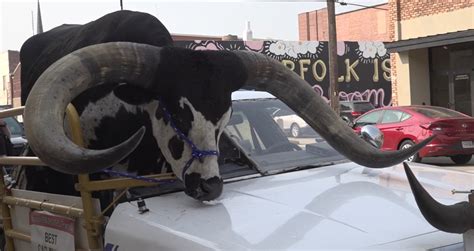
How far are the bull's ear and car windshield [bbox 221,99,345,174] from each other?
0.77 metres

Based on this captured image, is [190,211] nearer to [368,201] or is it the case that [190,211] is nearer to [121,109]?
[368,201]

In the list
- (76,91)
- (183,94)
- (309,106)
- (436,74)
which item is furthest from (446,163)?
(76,91)

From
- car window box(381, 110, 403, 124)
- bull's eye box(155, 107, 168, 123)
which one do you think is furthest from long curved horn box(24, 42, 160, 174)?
car window box(381, 110, 403, 124)

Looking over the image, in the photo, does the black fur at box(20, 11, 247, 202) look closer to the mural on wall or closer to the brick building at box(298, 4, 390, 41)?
the mural on wall

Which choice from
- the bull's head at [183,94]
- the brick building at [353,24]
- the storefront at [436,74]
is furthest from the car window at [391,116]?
the brick building at [353,24]

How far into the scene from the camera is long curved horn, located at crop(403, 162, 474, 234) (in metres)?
2.22

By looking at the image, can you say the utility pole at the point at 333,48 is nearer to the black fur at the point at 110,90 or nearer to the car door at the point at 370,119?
the car door at the point at 370,119

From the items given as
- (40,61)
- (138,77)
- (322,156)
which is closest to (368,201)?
(322,156)

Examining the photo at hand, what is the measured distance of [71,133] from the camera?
11.0 ft

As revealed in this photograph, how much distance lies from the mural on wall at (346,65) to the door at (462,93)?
45.1 ft

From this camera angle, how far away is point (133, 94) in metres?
3.71

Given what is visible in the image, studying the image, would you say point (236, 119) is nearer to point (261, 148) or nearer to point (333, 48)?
point (261, 148)

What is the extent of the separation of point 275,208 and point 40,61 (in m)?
2.96

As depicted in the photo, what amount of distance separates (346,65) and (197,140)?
3622 cm
